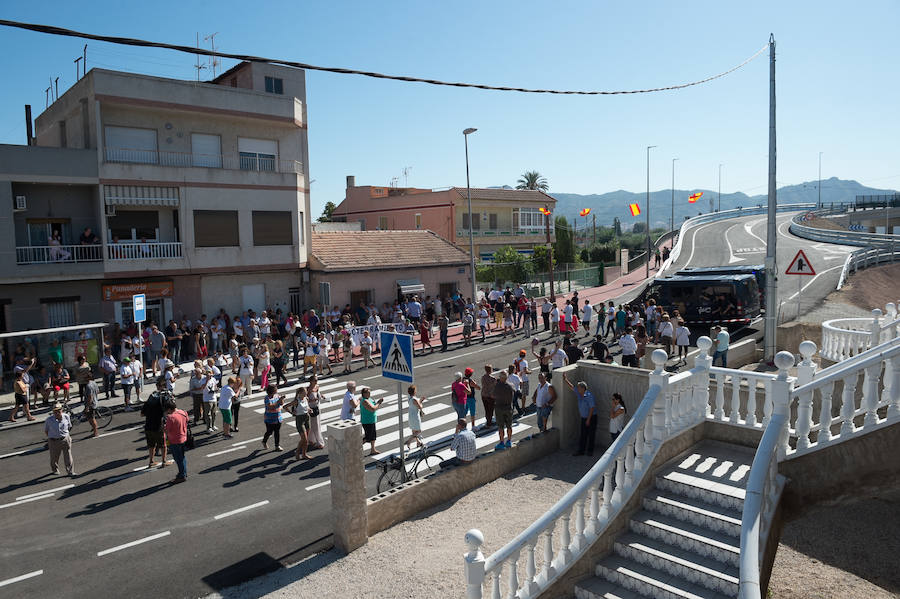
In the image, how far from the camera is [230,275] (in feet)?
87.2

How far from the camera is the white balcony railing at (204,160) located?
80.7 feet

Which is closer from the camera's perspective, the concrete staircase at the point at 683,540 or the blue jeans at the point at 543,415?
the concrete staircase at the point at 683,540

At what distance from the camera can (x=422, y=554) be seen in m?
8.84

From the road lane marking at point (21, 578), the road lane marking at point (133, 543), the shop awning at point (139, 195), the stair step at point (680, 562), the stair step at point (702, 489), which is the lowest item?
the road lane marking at point (21, 578)

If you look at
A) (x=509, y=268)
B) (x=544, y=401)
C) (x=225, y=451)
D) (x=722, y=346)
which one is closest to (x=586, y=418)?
(x=544, y=401)

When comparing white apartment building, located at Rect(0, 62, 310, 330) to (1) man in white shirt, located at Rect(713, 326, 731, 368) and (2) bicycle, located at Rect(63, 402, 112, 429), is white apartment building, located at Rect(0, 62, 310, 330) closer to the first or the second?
(2) bicycle, located at Rect(63, 402, 112, 429)

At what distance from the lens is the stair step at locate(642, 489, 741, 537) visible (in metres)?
6.86

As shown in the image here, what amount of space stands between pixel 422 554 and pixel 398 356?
10.1ft

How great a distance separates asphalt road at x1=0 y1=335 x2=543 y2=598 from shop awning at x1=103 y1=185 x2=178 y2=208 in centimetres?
1080

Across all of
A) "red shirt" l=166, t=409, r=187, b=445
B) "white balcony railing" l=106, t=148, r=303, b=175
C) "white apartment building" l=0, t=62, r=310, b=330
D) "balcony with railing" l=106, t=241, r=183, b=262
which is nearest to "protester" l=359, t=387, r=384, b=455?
"red shirt" l=166, t=409, r=187, b=445

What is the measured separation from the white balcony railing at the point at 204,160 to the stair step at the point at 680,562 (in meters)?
23.4

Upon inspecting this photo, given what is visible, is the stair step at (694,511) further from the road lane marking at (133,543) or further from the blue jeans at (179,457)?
the blue jeans at (179,457)

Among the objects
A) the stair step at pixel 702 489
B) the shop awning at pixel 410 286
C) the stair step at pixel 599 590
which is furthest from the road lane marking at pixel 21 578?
the shop awning at pixel 410 286

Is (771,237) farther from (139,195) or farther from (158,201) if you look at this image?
(139,195)
